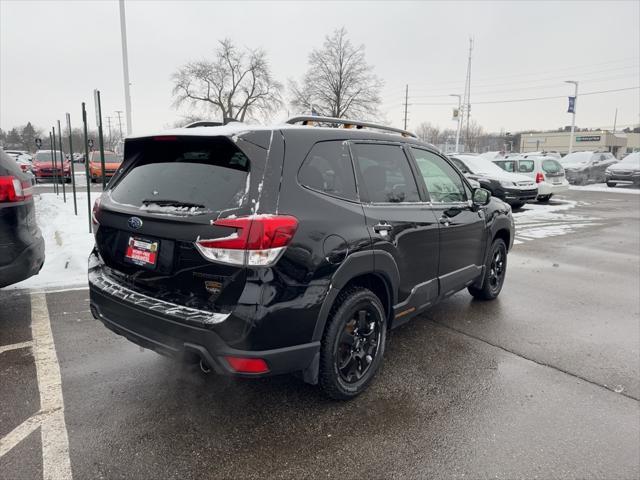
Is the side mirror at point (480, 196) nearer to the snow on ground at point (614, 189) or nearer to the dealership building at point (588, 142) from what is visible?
the snow on ground at point (614, 189)

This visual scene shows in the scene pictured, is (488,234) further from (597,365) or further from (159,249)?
(159,249)

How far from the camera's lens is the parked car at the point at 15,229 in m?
3.79

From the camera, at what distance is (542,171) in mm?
16297

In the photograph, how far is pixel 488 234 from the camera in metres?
4.89

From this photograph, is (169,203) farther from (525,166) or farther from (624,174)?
(624,174)

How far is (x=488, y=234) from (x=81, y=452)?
13.5ft

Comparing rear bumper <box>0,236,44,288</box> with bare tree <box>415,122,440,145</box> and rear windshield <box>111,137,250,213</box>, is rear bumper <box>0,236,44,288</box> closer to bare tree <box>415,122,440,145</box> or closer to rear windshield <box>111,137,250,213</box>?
rear windshield <box>111,137,250,213</box>

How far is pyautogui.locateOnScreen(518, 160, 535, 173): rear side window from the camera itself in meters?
16.5

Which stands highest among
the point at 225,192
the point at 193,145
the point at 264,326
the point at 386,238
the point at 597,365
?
the point at 193,145

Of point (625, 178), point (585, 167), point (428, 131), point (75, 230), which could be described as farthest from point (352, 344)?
point (428, 131)

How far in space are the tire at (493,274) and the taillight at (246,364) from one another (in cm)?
337

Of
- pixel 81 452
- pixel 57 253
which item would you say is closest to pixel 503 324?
pixel 81 452

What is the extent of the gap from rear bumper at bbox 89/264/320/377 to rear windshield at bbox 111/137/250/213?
590mm

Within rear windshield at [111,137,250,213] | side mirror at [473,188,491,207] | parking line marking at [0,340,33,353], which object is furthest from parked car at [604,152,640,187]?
parking line marking at [0,340,33,353]
